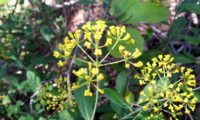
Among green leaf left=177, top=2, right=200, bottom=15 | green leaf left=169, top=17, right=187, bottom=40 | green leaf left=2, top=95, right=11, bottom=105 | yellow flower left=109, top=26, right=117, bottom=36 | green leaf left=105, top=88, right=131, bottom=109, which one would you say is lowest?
green leaf left=2, top=95, right=11, bottom=105

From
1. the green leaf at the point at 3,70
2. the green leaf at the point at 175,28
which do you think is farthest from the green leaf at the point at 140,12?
the green leaf at the point at 3,70

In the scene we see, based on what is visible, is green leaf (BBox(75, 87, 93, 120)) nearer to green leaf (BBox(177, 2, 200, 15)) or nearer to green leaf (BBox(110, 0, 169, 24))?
green leaf (BBox(110, 0, 169, 24))

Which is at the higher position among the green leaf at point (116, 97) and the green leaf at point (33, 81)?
the green leaf at point (116, 97)

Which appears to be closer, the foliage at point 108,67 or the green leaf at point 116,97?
the foliage at point 108,67

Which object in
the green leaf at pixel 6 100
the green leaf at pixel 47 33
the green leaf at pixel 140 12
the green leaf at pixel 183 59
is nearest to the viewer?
the green leaf at pixel 140 12

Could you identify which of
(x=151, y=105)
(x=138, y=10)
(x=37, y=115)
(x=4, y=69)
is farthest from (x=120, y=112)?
(x=4, y=69)

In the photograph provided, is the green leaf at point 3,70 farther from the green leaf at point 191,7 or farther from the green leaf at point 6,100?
the green leaf at point 191,7

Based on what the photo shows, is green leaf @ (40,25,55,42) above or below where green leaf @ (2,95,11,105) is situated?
above

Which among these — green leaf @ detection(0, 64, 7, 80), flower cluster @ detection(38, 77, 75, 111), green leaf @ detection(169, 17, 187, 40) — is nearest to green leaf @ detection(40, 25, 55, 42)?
green leaf @ detection(0, 64, 7, 80)
